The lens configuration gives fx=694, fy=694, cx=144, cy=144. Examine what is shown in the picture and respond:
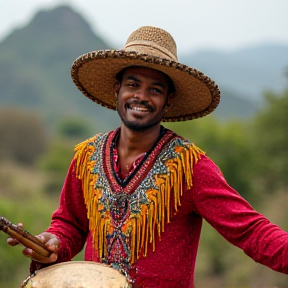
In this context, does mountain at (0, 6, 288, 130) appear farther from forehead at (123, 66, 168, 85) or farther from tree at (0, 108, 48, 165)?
forehead at (123, 66, 168, 85)

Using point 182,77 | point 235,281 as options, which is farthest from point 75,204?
point 235,281

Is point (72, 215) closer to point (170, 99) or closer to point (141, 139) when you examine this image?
point (141, 139)

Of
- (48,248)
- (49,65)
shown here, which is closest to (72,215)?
(48,248)

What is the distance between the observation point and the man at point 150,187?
142 inches

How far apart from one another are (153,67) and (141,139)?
1.42 ft

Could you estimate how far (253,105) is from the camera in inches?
4906

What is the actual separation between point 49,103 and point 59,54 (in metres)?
20.8

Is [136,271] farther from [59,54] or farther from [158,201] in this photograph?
[59,54]

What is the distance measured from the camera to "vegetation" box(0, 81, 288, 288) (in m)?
23.8

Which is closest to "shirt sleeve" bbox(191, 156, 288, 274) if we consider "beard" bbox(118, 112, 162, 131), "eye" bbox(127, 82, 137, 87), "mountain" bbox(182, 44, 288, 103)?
"beard" bbox(118, 112, 162, 131)

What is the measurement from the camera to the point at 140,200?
3729 mm

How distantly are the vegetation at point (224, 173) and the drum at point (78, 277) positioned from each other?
16.2 m

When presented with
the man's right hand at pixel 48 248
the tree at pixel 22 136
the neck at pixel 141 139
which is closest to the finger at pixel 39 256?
the man's right hand at pixel 48 248

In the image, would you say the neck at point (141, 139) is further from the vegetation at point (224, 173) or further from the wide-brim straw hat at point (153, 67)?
the vegetation at point (224, 173)
